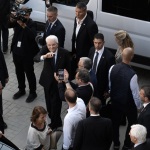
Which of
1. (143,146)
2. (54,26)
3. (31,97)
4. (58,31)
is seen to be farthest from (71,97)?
(31,97)

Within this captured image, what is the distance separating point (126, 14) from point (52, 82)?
2.24m

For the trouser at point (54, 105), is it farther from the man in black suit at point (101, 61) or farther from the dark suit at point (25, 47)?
the dark suit at point (25, 47)

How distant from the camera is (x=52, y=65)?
20.5 feet

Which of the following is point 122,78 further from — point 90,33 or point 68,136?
point 90,33

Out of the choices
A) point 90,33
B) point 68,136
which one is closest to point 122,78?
point 68,136

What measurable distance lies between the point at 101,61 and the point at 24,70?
1709mm

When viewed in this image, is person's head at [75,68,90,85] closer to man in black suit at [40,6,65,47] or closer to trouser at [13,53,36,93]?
man in black suit at [40,6,65,47]

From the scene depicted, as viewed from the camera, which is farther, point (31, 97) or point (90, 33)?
point (31, 97)

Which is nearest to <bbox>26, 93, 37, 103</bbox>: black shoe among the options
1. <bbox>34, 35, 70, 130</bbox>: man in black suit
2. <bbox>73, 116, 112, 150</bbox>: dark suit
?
<bbox>34, 35, 70, 130</bbox>: man in black suit

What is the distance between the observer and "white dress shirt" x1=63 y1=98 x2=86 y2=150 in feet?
16.4

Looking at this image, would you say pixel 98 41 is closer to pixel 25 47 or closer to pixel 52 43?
pixel 52 43

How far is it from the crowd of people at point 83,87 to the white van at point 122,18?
0.78 metres

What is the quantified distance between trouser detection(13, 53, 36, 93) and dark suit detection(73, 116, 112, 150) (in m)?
2.50

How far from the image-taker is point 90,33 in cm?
696
